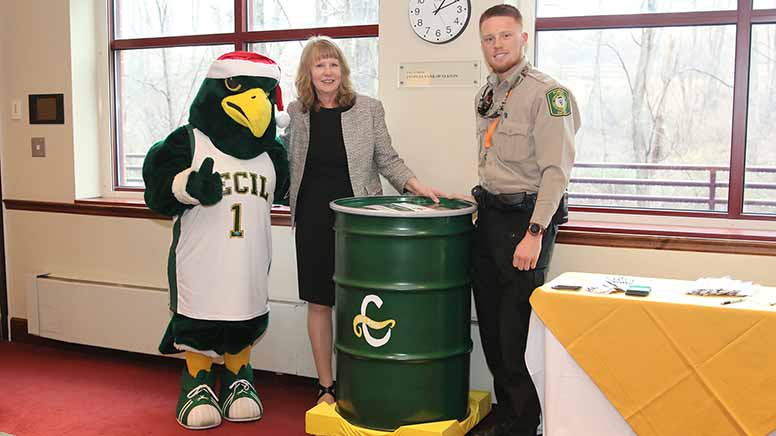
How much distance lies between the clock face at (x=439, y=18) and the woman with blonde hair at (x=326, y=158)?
369 millimetres

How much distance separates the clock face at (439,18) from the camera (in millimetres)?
3186

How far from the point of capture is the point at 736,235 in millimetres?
2832

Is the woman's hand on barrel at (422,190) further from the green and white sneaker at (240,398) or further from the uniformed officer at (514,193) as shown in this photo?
the green and white sneaker at (240,398)

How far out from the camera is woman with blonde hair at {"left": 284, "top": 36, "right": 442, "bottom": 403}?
10.0 ft

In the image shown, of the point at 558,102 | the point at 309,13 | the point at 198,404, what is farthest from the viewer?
the point at 309,13

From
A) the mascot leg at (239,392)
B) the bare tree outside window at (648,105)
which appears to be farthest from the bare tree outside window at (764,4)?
the mascot leg at (239,392)

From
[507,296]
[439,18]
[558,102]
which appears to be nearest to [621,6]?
[439,18]

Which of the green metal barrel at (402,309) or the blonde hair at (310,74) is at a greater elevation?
the blonde hair at (310,74)

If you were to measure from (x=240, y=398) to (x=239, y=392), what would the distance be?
0.09ft

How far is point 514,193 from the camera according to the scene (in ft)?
8.73

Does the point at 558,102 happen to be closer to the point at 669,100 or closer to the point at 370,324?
the point at 669,100

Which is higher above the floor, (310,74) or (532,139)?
(310,74)

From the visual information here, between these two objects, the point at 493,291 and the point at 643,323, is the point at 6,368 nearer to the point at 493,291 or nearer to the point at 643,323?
the point at 493,291

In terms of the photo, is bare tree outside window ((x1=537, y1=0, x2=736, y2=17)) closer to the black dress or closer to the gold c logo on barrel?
the black dress
